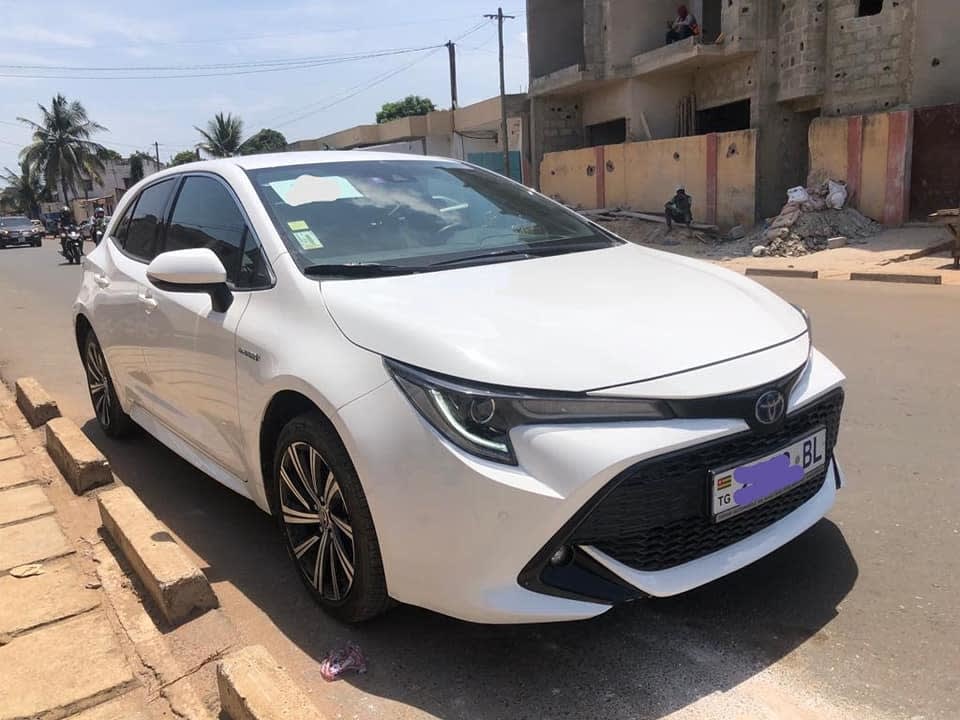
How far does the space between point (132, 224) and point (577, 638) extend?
3557 mm

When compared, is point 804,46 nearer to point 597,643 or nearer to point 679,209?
point 679,209

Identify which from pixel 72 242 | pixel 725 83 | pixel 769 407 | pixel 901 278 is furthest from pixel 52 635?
pixel 725 83

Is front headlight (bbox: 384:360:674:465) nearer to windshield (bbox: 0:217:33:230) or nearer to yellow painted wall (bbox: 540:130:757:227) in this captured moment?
yellow painted wall (bbox: 540:130:757:227)

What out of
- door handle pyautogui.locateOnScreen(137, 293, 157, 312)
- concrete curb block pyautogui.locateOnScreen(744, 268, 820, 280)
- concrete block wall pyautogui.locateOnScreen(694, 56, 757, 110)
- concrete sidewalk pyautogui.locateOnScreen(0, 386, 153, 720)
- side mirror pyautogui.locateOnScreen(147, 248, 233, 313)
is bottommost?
concrete curb block pyautogui.locateOnScreen(744, 268, 820, 280)

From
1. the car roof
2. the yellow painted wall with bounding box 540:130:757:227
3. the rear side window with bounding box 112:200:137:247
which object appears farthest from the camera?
the yellow painted wall with bounding box 540:130:757:227

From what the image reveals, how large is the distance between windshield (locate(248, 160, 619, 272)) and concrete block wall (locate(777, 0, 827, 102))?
16774 mm

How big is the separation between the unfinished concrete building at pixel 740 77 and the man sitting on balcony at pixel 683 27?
1.02 metres

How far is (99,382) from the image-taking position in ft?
16.6

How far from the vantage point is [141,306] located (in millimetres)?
4000

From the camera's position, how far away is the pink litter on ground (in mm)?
2527

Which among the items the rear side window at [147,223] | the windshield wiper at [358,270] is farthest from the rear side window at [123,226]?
the windshield wiper at [358,270]

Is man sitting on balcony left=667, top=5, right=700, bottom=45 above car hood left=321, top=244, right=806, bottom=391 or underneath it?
above

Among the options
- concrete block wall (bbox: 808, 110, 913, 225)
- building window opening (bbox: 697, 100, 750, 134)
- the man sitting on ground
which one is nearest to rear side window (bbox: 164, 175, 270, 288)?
concrete block wall (bbox: 808, 110, 913, 225)

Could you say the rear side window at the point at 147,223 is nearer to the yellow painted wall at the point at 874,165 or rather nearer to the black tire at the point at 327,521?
the black tire at the point at 327,521
